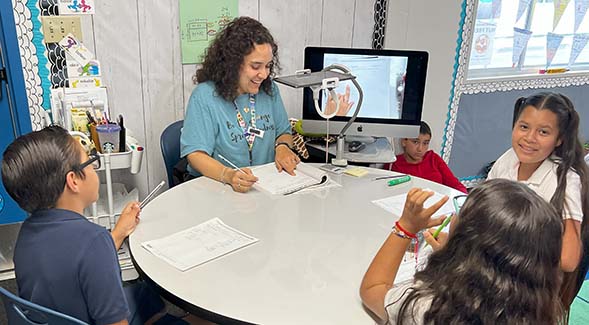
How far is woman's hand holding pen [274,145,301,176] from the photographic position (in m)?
2.13

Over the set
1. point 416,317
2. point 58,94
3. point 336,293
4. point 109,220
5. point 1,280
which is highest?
point 58,94

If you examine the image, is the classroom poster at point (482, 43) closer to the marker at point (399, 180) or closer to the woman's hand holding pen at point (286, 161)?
the marker at point (399, 180)

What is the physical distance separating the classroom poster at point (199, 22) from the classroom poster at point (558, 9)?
8.05 feet

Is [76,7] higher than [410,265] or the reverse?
higher

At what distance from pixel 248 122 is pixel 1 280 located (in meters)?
1.50

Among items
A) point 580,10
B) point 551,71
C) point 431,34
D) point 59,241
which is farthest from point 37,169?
point 580,10

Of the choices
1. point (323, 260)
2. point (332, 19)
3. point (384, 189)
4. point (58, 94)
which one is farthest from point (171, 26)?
point (323, 260)

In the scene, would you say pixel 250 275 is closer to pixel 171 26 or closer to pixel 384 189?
pixel 384 189

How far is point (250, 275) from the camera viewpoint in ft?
4.59

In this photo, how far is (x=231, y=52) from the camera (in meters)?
2.19

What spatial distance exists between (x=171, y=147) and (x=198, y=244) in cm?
93

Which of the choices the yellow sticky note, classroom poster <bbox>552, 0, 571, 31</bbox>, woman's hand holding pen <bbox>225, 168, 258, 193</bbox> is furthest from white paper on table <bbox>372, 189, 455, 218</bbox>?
classroom poster <bbox>552, 0, 571, 31</bbox>

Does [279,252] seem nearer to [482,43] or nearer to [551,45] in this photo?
[482,43]

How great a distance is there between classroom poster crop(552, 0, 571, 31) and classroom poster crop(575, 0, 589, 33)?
4.5 inches
